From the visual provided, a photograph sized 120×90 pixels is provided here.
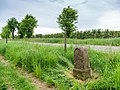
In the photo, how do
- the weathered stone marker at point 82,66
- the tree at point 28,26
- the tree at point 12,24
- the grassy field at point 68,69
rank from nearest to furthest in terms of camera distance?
the grassy field at point 68,69 → the weathered stone marker at point 82,66 → the tree at point 28,26 → the tree at point 12,24

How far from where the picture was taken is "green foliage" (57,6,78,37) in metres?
34.3

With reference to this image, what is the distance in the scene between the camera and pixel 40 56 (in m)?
6.32

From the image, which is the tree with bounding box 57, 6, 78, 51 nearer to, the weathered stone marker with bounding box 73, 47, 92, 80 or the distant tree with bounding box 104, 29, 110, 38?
the distant tree with bounding box 104, 29, 110, 38

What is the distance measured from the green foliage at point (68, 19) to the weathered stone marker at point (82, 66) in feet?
95.5

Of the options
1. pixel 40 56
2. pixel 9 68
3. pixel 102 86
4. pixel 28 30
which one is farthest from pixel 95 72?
pixel 28 30

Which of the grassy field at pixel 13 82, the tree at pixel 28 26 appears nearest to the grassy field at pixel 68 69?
the grassy field at pixel 13 82

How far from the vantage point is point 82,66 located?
5.03m

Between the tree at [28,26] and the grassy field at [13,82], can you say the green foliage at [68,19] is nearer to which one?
the tree at [28,26]

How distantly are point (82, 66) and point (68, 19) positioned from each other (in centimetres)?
3017

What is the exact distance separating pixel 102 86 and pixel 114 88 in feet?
0.78

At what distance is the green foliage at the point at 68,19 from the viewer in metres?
34.3

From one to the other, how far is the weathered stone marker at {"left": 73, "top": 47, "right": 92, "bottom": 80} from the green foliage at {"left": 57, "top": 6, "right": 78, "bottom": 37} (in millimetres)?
29097

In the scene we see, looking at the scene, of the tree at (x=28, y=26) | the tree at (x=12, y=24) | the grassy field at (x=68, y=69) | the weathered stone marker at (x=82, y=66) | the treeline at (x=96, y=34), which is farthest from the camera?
the tree at (x=12, y=24)

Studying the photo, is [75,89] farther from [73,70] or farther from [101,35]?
[101,35]
